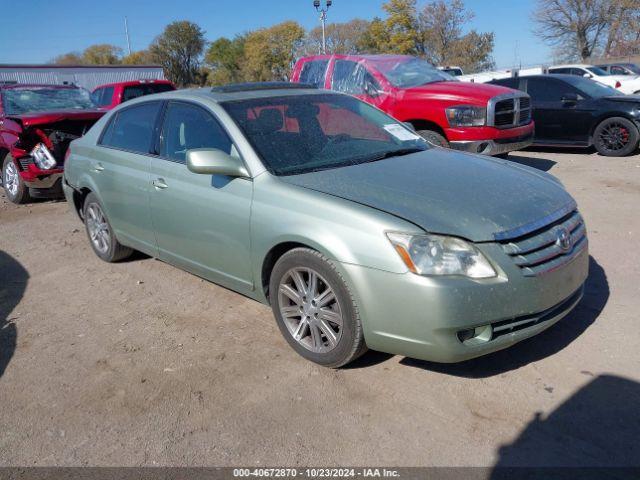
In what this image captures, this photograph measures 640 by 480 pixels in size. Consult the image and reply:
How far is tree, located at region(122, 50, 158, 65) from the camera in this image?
63.4m

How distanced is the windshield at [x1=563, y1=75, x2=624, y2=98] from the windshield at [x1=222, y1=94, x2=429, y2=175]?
727 centimetres

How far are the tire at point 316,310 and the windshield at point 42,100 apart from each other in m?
7.91

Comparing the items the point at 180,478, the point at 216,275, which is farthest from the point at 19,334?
the point at 180,478

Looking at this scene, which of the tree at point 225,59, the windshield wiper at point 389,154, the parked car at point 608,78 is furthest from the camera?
the tree at point 225,59

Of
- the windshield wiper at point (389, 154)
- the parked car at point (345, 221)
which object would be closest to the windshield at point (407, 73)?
the parked car at point (345, 221)

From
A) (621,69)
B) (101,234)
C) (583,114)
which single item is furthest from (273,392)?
(621,69)

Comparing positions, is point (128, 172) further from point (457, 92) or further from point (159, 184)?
point (457, 92)

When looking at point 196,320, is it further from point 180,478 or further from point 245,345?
point 180,478

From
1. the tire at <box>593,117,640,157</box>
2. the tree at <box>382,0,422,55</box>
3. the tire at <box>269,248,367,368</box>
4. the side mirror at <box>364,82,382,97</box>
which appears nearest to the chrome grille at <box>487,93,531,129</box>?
the side mirror at <box>364,82,382,97</box>

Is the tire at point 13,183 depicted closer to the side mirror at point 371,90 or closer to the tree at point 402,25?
the side mirror at point 371,90

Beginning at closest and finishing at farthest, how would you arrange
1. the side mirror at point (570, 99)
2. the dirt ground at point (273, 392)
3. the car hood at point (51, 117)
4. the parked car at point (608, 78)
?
the dirt ground at point (273, 392), the car hood at point (51, 117), the side mirror at point (570, 99), the parked car at point (608, 78)

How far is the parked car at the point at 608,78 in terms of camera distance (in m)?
17.1

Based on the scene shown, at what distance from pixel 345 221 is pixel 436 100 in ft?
18.7

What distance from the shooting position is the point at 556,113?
10398 millimetres
